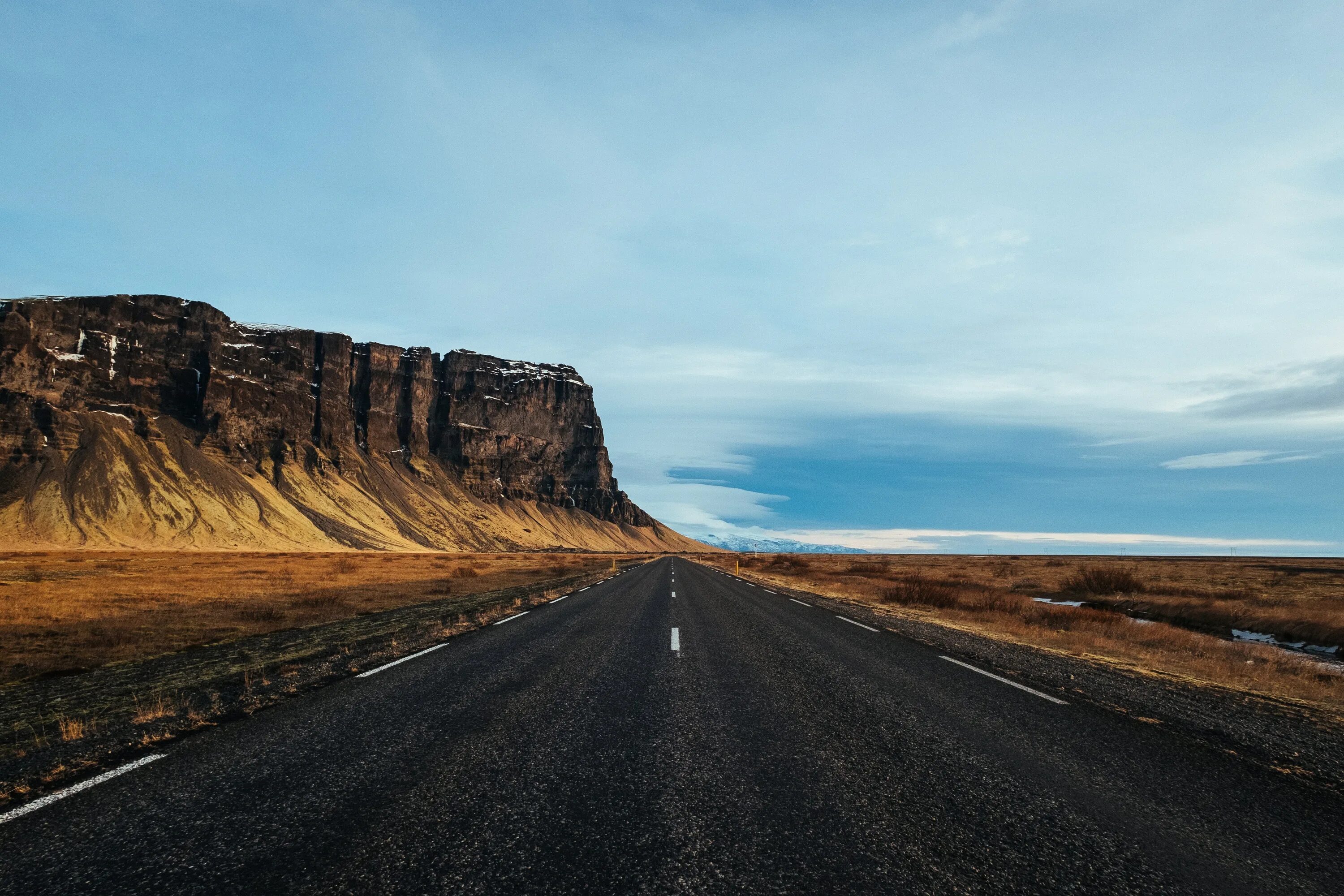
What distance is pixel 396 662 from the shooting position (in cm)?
864

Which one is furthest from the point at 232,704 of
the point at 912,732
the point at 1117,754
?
the point at 1117,754

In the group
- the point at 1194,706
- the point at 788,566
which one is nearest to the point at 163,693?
the point at 1194,706

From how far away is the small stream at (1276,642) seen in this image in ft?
49.5

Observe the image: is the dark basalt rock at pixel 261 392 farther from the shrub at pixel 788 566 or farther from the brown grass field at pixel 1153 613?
the brown grass field at pixel 1153 613

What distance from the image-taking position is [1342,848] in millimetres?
3686

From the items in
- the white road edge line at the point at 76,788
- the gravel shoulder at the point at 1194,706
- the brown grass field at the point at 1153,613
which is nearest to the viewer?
the white road edge line at the point at 76,788

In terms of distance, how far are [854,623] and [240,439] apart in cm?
13527

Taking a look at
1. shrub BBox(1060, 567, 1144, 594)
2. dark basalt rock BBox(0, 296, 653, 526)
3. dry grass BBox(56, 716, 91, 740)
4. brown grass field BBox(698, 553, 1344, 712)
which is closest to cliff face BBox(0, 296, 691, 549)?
dark basalt rock BBox(0, 296, 653, 526)

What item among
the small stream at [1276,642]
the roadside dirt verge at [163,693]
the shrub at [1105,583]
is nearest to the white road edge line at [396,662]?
the roadside dirt verge at [163,693]

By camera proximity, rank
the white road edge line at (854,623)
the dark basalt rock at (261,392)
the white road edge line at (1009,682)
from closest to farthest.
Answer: the white road edge line at (1009,682) < the white road edge line at (854,623) < the dark basalt rock at (261,392)

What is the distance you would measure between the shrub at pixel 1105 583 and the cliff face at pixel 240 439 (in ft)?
328

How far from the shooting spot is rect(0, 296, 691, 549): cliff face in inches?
3452

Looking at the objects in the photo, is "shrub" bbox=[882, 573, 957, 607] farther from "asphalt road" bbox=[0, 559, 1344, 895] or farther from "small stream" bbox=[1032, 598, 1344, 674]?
"asphalt road" bbox=[0, 559, 1344, 895]

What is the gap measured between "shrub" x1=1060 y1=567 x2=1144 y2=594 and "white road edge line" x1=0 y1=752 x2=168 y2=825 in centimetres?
3621
